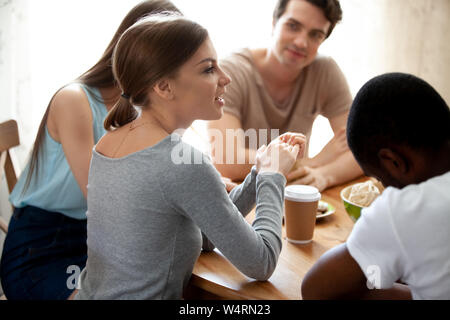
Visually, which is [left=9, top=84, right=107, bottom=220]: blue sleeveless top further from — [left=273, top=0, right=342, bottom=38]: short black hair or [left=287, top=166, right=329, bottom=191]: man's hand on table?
[left=273, top=0, right=342, bottom=38]: short black hair

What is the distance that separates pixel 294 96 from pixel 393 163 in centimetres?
120

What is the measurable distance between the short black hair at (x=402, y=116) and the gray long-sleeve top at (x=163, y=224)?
1.01ft

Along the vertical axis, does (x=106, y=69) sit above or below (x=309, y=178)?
above

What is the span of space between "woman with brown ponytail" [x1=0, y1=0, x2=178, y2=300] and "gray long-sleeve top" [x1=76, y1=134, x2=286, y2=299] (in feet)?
1.21

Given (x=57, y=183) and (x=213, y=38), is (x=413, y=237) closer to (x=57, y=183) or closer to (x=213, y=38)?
(x=57, y=183)

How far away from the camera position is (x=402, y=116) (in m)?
0.76

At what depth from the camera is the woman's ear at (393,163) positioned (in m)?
0.78

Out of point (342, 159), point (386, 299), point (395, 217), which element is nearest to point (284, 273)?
point (386, 299)

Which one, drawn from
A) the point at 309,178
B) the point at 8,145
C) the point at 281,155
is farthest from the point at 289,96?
the point at 8,145

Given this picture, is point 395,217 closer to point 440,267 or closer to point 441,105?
point 440,267

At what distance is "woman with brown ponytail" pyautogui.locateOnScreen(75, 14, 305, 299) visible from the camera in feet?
3.03

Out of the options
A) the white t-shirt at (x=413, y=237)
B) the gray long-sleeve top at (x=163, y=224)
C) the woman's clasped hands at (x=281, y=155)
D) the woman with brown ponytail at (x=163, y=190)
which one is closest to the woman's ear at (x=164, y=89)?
the woman with brown ponytail at (x=163, y=190)

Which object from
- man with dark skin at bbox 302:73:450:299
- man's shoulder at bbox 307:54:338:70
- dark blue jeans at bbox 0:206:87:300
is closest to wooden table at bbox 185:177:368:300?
man with dark skin at bbox 302:73:450:299
